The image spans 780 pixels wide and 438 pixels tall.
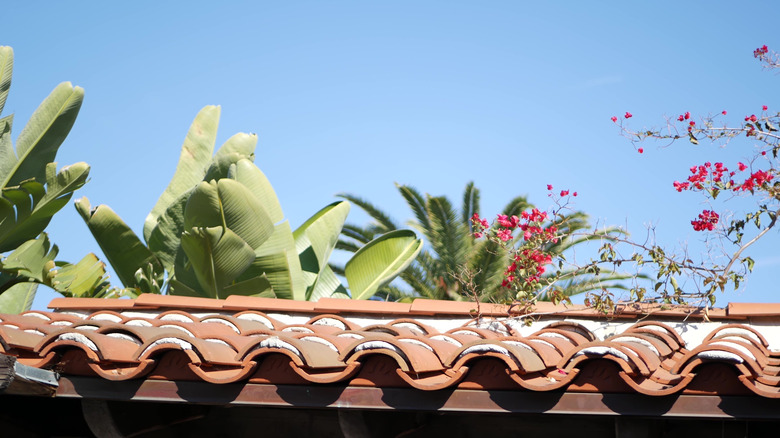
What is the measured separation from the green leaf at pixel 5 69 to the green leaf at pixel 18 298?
106 inches

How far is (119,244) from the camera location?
9.66 meters

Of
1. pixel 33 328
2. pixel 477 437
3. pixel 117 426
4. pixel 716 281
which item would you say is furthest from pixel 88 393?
pixel 716 281

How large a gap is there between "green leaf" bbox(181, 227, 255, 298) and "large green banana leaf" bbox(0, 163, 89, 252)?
155 centimetres

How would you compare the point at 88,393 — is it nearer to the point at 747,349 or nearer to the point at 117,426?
the point at 117,426

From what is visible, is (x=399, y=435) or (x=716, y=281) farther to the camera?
(x=716, y=281)

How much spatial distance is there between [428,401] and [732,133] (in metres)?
3.99

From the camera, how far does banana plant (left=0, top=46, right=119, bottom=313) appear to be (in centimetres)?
847

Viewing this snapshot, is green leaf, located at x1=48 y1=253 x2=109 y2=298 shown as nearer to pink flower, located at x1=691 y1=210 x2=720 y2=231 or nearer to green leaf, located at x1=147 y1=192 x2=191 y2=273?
green leaf, located at x1=147 y1=192 x2=191 y2=273

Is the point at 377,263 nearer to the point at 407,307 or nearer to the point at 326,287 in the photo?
the point at 326,287

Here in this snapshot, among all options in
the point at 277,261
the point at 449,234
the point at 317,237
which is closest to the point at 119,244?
the point at 277,261

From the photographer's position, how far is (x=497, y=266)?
1267cm

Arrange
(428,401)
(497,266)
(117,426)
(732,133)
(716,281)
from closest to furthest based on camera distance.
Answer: (428,401), (117,426), (716,281), (732,133), (497,266)

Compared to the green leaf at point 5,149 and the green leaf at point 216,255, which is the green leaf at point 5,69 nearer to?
the green leaf at point 5,149

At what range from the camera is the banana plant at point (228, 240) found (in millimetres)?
8062
